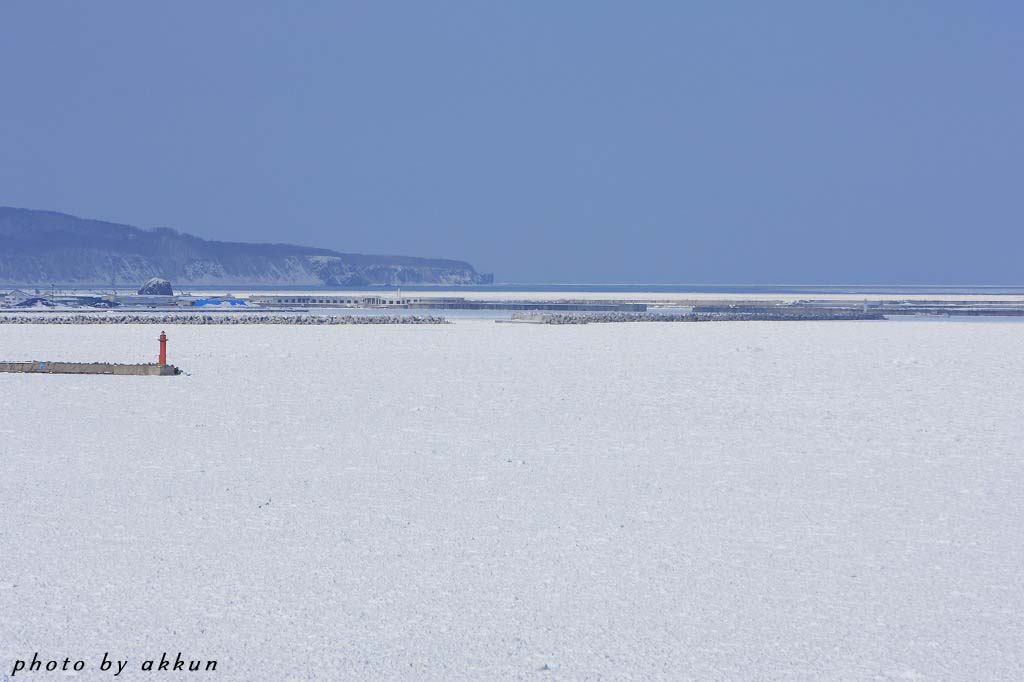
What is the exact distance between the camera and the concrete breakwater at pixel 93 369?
77.4 ft

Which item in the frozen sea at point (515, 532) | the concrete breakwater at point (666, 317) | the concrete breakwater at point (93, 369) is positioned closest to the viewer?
the frozen sea at point (515, 532)

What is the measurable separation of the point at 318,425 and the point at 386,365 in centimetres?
1102

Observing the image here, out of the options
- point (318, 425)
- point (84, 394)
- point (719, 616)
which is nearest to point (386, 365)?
point (84, 394)

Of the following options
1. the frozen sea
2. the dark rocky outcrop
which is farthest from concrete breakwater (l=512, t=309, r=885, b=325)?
the dark rocky outcrop

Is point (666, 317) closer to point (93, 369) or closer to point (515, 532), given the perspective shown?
point (93, 369)

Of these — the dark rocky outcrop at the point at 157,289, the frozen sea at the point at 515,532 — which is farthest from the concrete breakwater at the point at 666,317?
the dark rocky outcrop at the point at 157,289

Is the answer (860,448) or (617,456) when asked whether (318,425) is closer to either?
(617,456)

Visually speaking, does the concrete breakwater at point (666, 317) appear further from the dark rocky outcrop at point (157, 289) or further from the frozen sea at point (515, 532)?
the dark rocky outcrop at point (157, 289)

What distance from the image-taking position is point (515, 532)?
9.62 meters

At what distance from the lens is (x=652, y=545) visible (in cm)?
922

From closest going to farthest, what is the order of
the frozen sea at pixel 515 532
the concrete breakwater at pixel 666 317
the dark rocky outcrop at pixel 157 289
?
the frozen sea at pixel 515 532
the concrete breakwater at pixel 666 317
the dark rocky outcrop at pixel 157 289

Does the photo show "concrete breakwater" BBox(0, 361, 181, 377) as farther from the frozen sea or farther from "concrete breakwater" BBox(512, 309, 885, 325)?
"concrete breakwater" BBox(512, 309, 885, 325)

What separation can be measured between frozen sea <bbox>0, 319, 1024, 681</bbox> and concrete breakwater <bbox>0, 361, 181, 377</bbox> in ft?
8.75

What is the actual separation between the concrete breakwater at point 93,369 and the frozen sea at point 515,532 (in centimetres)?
267
